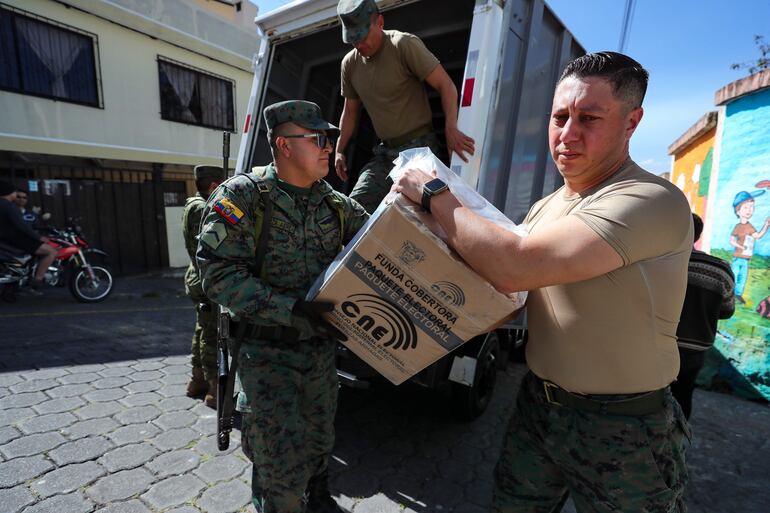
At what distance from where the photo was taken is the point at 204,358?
3186 millimetres

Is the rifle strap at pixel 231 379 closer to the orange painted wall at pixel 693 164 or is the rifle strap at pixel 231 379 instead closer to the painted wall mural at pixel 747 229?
the painted wall mural at pixel 747 229

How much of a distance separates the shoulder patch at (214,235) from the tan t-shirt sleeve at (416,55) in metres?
1.71

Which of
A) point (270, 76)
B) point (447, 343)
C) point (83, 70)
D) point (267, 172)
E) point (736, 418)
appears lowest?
point (736, 418)

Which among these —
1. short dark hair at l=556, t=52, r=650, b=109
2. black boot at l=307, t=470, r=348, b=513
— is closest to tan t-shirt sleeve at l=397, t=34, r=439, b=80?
short dark hair at l=556, t=52, r=650, b=109

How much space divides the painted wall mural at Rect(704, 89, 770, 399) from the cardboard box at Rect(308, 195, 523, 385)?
418 cm

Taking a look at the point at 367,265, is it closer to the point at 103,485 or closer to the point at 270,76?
the point at 103,485

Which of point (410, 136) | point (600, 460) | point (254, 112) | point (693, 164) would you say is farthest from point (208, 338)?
point (693, 164)

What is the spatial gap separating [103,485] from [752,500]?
3841mm

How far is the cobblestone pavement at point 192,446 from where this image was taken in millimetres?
2268

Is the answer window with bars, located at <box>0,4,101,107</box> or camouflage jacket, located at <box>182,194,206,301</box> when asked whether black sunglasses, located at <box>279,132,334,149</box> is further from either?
window with bars, located at <box>0,4,101,107</box>

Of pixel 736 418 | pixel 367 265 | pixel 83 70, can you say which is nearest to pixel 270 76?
pixel 367 265

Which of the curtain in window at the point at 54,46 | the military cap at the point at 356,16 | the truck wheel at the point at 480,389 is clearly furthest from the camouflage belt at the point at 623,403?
the curtain in window at the point at 54,46

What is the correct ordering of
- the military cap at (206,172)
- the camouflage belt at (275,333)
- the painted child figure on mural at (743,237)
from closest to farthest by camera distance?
the camouflage belt at (275,333) < the military cap at (206,172) < the painted child figure on mural at (743,237)

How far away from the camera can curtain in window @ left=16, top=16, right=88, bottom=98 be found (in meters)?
7.39
